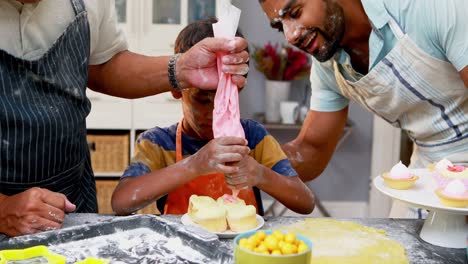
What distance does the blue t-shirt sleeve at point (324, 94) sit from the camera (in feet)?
6.83

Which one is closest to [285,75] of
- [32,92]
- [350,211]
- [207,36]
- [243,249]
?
[350,211]

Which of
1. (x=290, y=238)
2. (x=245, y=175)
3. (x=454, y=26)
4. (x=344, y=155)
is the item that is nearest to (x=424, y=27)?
(x=454, y=26)

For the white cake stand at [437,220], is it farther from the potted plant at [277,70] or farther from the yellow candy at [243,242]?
the potted plant at [277,70]

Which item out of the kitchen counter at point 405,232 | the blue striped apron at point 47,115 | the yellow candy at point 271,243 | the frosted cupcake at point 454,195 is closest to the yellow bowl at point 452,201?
the frosted cupcake at point 454,195

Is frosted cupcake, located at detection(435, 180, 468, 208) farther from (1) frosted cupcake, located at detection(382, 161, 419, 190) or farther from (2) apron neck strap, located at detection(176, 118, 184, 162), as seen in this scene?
(2) apron neck strap, located at detection(176, 118, 184, 162)

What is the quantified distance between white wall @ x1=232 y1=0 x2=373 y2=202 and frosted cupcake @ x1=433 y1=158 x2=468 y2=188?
285 cm

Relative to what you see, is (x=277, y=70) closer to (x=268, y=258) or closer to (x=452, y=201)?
(x=452, y=201)

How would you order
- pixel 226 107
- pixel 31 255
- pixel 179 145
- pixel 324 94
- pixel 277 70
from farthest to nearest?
pixel 277 70 → pixel 324 94 → pixel 179 145 → pixel 226 107 → pixel 31 255

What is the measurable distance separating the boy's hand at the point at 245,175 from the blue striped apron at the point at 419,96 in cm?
41

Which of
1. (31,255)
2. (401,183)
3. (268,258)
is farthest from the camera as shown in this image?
(401,183)

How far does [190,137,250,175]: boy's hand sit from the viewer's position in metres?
1.58

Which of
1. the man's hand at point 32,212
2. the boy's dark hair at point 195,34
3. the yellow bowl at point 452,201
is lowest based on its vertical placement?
the man's hand at point 32,212

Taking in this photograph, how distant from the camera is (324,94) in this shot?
2152 mm

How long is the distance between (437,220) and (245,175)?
0.49m
